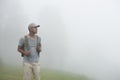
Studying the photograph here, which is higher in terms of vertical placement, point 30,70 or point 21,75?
point 30,70

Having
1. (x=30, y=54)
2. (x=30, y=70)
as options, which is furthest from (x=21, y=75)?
(x=30, y=54)

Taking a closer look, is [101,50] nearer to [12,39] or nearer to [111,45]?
[111,45]

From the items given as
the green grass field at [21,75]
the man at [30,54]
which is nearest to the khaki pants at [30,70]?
the man at [30,54]

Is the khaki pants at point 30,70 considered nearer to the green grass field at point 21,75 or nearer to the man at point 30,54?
the man at point 30,54

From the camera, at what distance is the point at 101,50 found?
19719mm

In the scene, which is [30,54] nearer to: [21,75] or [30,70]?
[30,70]

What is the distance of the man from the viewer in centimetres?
802

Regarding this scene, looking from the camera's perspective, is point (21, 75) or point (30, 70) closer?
point (30, 70)

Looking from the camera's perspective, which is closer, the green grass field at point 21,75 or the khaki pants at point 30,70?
the khaki pants at point 30,70

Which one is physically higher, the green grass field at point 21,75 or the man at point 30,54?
the man at point 30,54

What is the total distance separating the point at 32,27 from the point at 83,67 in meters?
9.89

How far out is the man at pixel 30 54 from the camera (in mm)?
8016

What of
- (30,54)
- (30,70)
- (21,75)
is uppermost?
(30,54)

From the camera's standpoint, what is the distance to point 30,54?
801 cm
